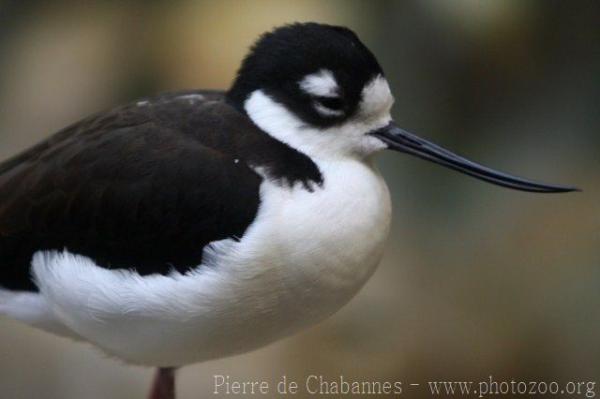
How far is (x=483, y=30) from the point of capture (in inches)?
146

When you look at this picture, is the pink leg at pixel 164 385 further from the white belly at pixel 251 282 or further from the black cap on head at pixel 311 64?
the black cap on head at pixel 311 64

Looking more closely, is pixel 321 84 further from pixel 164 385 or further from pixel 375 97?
pixel 164 385

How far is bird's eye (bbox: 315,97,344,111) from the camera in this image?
1.80 meters

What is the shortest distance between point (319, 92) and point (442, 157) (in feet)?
0.88

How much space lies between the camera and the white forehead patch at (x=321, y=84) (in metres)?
1.80

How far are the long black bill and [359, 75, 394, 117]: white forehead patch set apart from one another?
0.13ft

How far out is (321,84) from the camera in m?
1.80

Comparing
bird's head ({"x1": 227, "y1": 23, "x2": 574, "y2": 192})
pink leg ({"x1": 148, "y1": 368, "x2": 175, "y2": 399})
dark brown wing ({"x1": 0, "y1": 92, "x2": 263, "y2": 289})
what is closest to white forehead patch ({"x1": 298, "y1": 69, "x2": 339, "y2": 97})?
bird's head ({"x1": 227, "y1": 23, "x2": 574, "y2": 192})

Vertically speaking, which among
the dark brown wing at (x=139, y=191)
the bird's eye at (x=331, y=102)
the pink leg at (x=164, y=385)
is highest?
the bird's eye at (x=331, y=102)

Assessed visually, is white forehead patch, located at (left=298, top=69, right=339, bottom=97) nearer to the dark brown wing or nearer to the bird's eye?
the bird's eye

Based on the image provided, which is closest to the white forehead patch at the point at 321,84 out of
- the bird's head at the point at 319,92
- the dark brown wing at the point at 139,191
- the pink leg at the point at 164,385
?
the bird's head at the point at 319,92

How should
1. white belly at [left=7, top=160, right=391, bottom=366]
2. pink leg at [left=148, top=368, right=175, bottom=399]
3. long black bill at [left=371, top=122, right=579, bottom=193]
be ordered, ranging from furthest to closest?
1. pink leg at [left=148, top=368, right=175, bottom=399]
2. long black bill at [left=371, top=122, right=579, bottom=193]
3. white belly at [left=7, top=160, right=391, bottom=366]

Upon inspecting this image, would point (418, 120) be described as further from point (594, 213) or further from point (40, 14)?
point (40, 14)

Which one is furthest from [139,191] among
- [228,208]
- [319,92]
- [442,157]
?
[442,157]
